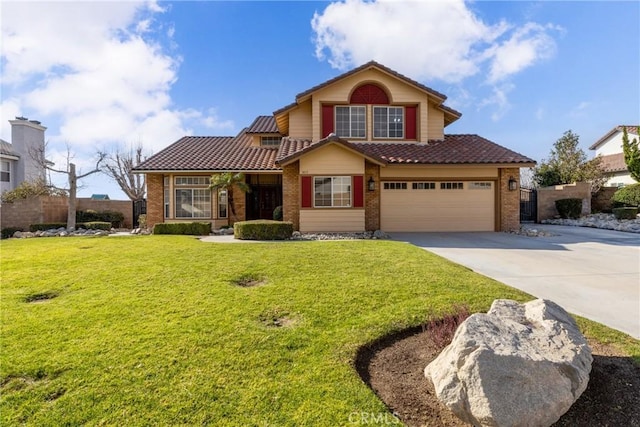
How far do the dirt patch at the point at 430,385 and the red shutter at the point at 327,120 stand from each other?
550 inches

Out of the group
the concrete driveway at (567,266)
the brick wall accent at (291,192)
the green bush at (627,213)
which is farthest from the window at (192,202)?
the green bush at (627,213)

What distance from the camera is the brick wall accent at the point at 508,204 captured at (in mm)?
16453

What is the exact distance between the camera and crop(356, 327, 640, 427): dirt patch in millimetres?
3100

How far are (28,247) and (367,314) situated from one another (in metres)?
11.8

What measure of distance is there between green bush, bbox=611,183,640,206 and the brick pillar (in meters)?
28.0

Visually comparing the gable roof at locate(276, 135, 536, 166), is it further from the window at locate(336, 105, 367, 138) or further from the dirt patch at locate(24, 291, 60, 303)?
the dirt patch at locate(24, 291, 60, 303)

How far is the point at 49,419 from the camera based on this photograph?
302 centimetres

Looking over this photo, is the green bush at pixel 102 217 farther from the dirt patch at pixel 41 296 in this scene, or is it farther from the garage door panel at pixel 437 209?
the garage door panel at pixel 437 209

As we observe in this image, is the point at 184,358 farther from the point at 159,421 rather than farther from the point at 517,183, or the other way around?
the point at 517,183

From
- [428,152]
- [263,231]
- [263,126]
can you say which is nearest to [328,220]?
[263,231]

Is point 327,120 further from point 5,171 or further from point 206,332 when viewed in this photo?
point 5,171

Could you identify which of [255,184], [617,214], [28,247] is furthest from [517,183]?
[28,247]

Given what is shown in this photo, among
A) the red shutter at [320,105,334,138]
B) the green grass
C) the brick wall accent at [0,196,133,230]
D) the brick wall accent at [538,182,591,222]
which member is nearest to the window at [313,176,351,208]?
the red shutter at [320,105,334,138]

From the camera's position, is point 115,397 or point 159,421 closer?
point 159,421
